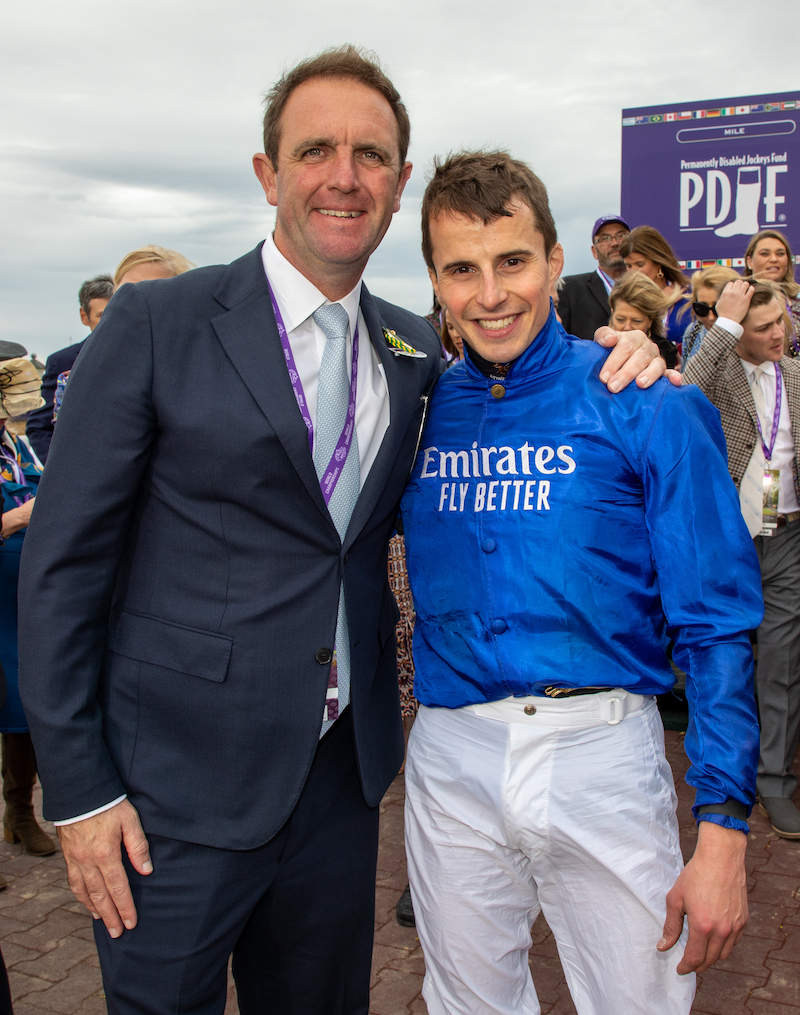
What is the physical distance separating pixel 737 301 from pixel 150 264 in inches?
110

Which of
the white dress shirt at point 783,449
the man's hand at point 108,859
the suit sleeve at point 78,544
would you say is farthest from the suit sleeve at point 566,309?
the man's hand at point 108,859

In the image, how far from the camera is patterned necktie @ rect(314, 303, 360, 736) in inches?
72.7

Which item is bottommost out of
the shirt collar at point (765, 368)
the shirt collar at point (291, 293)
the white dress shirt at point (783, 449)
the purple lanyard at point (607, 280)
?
the white dress shirt at point (783, 449)

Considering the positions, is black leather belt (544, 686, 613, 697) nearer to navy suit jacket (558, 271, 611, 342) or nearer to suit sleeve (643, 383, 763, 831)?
suit sleeve (643, 383, 763, 831)

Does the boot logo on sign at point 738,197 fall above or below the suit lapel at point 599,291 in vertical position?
above

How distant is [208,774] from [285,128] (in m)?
1.37

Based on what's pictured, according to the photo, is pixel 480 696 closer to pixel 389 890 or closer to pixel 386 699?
pixel 386 699

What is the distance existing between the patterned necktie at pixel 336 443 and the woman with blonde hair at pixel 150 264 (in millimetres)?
2196

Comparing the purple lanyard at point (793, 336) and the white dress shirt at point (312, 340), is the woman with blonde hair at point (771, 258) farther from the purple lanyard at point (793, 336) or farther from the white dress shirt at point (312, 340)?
the white dress shirt at point (312, 340)

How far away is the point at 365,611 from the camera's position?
1.95 meters

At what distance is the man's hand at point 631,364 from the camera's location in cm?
178

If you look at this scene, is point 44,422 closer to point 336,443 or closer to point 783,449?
point 336,443

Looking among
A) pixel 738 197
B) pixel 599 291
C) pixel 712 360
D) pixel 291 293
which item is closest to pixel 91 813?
pixel 291 293

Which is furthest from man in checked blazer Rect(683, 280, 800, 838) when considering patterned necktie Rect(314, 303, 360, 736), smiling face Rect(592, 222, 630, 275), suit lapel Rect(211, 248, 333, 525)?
suit lapel Rect(211, 248, 333, 525)
